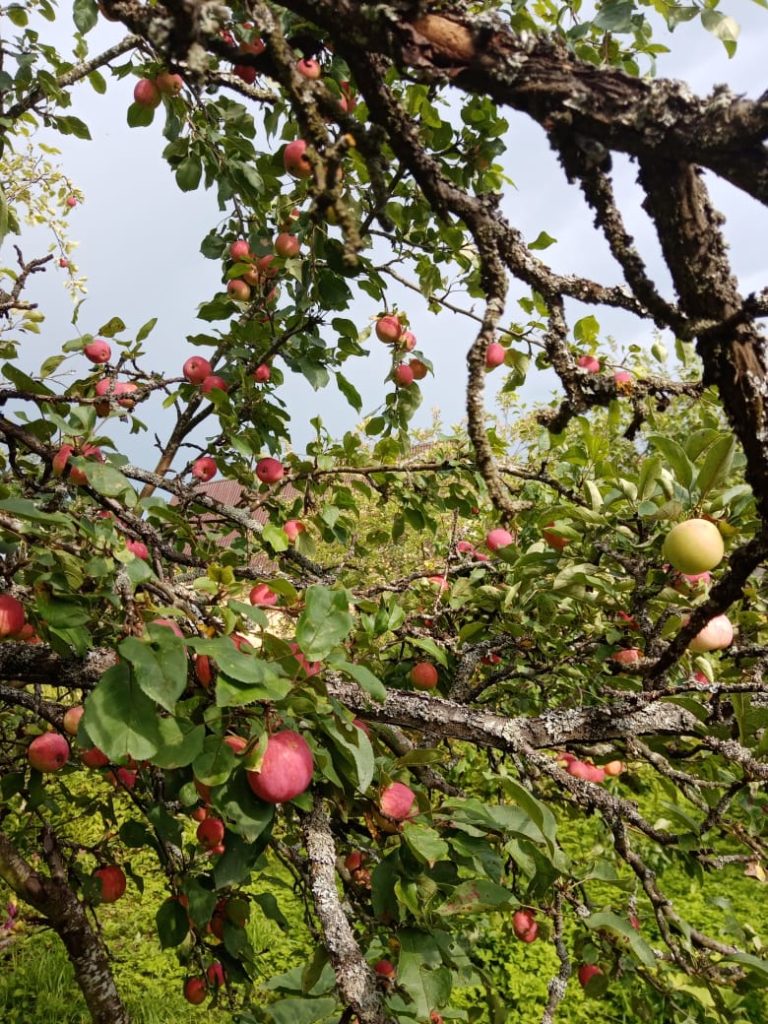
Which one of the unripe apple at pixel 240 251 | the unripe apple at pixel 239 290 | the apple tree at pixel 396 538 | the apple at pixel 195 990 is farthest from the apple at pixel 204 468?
the apple at pixel 195 990

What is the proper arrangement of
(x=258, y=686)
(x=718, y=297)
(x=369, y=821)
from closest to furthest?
(x=718, y=297) → (x=258, y=686) → (x=369, y=821)

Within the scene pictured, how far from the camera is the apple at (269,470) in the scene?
258 centimetres

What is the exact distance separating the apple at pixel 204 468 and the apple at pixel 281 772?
180 centimetres

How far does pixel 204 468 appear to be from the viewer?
2795mm

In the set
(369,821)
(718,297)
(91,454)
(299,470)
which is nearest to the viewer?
(718,297)

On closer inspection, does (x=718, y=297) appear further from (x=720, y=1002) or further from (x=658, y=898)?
(x=720, y=1002)

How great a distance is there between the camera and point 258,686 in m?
1.01

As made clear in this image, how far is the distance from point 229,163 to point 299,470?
3.28 ft

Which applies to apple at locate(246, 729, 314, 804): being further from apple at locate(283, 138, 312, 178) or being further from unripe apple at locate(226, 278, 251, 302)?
unripe apple at locate(226, 278, 251, 302)

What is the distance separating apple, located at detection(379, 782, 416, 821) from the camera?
1200 millimetres

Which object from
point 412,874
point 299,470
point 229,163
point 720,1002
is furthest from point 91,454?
point 720,1002

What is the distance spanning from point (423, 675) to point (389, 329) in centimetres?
128

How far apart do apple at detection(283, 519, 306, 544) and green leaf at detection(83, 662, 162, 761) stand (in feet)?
4.97

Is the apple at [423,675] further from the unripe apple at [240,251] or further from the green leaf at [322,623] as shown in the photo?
the unripe apple at [240,251]
